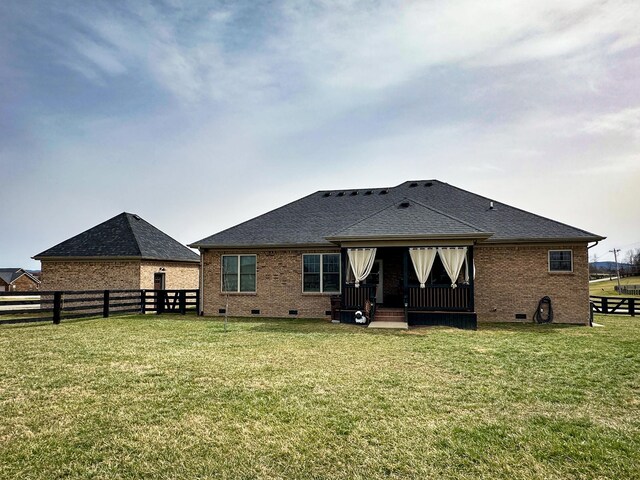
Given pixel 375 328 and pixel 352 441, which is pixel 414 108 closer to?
pixel 375 328

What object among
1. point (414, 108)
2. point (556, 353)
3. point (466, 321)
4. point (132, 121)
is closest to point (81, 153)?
point (132, 121)

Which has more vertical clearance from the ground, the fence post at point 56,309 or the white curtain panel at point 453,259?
the white curtain panel at point 453,259

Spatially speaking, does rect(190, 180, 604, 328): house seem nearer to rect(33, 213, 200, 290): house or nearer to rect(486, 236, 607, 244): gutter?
rect(486, 236, 607, 244): gutter

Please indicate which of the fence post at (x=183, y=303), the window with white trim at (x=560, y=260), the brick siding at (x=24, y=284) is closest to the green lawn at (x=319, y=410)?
the window with white trim at (x=560, y=260)

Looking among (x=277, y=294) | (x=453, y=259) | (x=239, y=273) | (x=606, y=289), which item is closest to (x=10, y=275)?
(x=239, y=273)

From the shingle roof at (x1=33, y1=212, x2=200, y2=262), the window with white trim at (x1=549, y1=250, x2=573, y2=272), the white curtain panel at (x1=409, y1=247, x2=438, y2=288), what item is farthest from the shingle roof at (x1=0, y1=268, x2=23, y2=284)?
the window with white trim at (x1=549, y1=250, x2=573, y2=272)

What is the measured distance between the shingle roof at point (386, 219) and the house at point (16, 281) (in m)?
52.0

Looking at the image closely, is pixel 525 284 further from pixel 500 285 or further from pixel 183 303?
pixel 183 303

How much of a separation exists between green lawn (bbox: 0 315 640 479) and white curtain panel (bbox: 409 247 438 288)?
4008 mm

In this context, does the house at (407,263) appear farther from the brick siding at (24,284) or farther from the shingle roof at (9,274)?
the shingle roof at (9,274)

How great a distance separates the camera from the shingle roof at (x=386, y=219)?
14.4 m

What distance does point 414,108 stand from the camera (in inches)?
551

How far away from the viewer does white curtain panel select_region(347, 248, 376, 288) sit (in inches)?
556

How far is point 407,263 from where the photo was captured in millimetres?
13828
